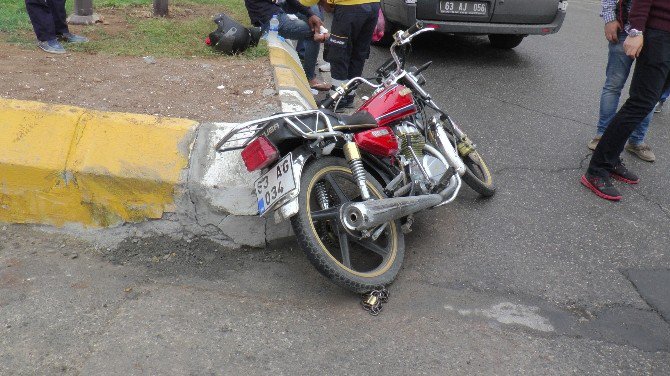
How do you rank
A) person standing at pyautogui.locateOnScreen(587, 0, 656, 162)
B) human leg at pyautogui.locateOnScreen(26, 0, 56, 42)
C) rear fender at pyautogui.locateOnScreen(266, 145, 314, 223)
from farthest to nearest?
human leg at pyautogui.locateOnScreen(26, 0, 56, 42) < person standing at pyautogui.locateOnScreen(587, 0, 656, 162) < rear fender at pyautogui.locateOnScreen(266, 145, 314, 223)

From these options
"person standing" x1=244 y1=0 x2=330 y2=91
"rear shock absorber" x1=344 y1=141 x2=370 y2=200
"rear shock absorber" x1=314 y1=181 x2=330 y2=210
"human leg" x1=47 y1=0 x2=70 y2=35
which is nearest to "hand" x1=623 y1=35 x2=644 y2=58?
"rear shock absorber" x1=344 y1=141 x2=370 y2=200

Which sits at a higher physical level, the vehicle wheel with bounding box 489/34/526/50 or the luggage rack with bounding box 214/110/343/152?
the luggage rack with bounding box 214/110/343/152

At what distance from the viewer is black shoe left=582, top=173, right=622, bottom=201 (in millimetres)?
4418

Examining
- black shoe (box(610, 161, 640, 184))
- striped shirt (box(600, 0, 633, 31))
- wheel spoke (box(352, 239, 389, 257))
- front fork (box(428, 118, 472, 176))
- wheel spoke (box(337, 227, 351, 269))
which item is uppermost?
striped shirt (box(600, 0, 633, 31))

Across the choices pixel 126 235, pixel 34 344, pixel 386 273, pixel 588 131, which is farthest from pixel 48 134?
pixel 588 131

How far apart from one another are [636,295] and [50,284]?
3.28 m

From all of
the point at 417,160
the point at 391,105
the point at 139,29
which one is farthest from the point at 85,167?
the point at 139,29

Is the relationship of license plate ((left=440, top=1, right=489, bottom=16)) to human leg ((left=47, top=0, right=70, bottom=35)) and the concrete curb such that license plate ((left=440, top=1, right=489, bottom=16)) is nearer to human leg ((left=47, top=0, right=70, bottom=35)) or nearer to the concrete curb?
human leg ((left=47, top=0, right=70, bottom=35))

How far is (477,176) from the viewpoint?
4.41 metres

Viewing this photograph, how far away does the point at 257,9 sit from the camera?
6023mm

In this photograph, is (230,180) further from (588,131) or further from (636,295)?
(588,131)

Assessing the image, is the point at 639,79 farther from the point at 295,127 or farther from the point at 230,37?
the point at 230,37

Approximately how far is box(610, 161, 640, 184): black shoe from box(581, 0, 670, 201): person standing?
0.59 feet

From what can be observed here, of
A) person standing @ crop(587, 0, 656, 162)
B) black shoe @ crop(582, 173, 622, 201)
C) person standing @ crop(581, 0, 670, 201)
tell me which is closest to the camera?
person standing @ crop(581, 0, 670, 201)
